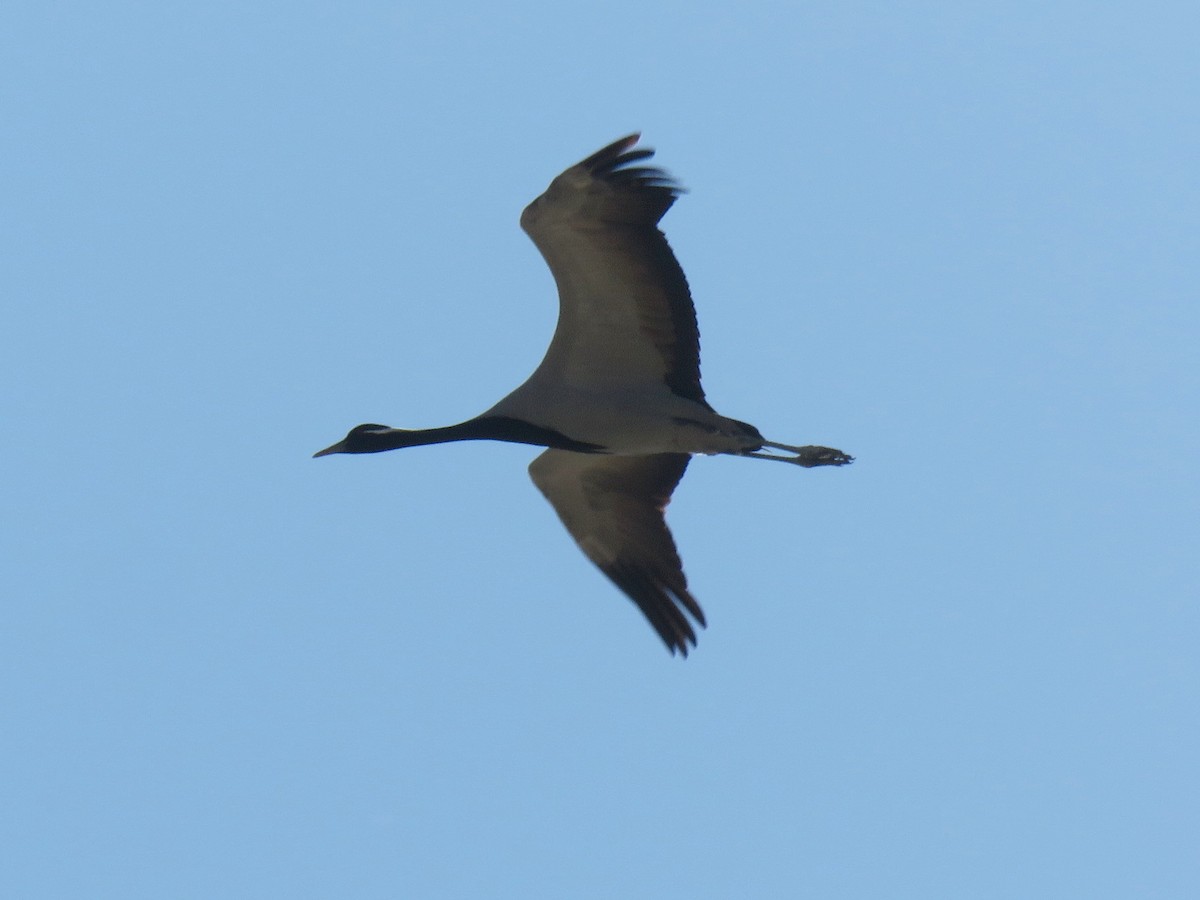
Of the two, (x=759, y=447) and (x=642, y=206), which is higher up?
(x=642, y=206)

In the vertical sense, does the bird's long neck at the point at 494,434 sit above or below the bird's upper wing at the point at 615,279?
below

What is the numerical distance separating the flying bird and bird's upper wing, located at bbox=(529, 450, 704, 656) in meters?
0.01

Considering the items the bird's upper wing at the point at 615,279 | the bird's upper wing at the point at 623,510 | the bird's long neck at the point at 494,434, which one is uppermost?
the bird's upper wing at the point at 615,279

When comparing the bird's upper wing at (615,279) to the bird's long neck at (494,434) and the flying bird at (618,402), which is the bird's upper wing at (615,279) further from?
the bird's long neck at (494,434)

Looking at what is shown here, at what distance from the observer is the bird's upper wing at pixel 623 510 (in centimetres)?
1492

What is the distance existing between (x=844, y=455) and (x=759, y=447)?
43.5 inches

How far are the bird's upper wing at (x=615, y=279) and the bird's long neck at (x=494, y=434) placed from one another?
1.38ft

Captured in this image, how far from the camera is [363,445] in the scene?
583 inches

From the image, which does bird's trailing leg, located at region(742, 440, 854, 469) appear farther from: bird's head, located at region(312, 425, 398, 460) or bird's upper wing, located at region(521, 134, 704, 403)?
bird's head, located at region(312, 425, 398, 460)

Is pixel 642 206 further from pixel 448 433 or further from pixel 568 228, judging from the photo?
pixel 448 433

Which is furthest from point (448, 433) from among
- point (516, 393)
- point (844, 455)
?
point (844, 455)

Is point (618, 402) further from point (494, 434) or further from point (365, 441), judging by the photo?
point (365, 441)

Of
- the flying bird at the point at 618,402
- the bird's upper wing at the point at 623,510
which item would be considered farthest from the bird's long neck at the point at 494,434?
the bird's upper wing at the point at 623,510

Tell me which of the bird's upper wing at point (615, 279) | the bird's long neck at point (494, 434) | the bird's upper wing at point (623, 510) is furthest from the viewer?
the bird's upper wing at point (623, 510)
